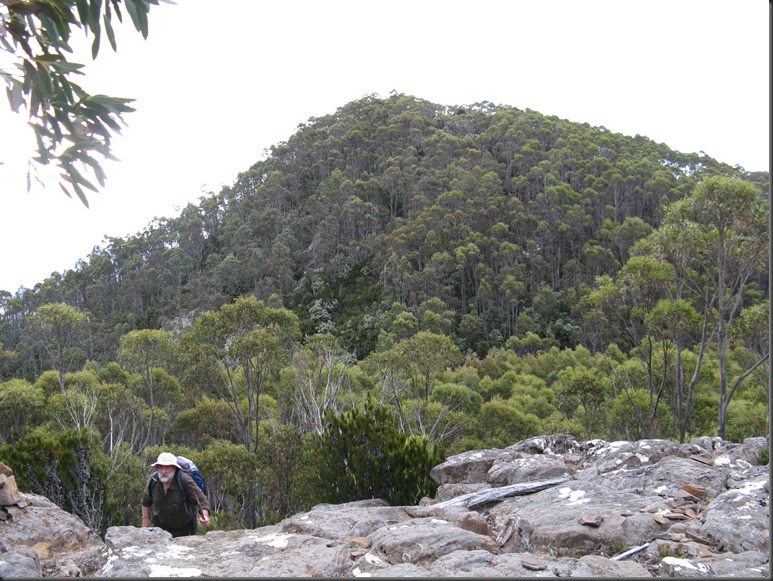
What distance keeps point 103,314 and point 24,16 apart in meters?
48.6

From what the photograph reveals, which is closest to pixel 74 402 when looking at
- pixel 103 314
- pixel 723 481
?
pixel 723 481

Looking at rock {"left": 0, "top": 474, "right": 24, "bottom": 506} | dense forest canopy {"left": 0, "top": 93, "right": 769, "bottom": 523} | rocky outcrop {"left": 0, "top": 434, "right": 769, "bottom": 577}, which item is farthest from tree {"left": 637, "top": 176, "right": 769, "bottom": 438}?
rock {"left": 0, "top": 474, "right": 24, "bottom": 506}

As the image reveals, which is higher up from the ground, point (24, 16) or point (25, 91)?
point (24, 16)

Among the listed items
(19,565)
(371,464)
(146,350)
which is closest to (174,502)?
(19,565)

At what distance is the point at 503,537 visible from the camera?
3.95m

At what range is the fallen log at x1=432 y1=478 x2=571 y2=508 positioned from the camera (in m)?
5.17

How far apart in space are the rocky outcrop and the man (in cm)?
30

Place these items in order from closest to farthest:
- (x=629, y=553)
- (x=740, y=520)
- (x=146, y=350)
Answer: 1. (x=629, y=553)
2. (x=740, y=520)
3. (x=146, y=350)

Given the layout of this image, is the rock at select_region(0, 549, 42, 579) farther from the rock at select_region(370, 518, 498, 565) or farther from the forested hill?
the forested hill

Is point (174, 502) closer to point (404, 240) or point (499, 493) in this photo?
point (499, 493)

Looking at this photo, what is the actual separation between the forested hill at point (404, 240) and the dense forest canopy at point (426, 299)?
0.20 m

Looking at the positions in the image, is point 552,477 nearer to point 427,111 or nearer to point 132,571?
point 132,571

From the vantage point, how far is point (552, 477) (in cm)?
587

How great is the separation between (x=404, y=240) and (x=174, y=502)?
36612mm
